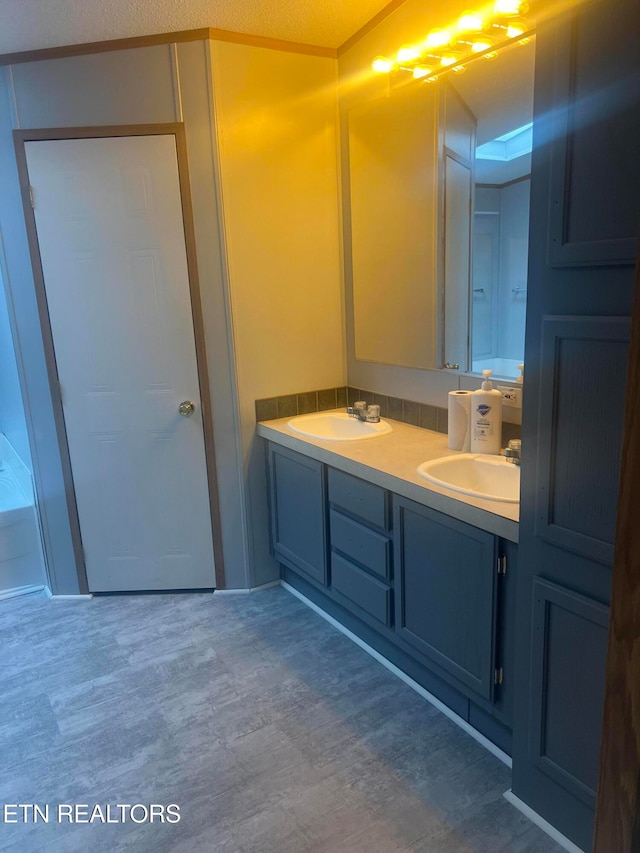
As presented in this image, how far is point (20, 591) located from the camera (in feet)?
10.00

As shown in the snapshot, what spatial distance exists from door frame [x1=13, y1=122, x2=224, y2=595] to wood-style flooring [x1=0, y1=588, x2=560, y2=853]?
40 cm

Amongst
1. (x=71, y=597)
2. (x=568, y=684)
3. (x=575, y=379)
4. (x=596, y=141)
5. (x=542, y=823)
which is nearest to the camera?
(x=596, y=141)

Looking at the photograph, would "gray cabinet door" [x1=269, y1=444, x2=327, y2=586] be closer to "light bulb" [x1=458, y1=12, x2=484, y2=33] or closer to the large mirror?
the large mirror

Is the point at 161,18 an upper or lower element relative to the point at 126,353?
upper

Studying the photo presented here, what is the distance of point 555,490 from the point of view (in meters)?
1.43

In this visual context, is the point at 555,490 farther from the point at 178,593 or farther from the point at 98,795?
the point at 178,593

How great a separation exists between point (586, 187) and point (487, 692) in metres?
1.37

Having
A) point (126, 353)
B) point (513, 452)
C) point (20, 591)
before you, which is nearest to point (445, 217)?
point (513, 452)

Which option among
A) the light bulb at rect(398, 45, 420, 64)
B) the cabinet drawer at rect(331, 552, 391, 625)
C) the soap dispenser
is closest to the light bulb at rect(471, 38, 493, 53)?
the light bulb at rect(398, 45, 420, 64)

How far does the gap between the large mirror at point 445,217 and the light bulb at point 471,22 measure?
11cm

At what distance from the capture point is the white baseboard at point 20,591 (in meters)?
3.02

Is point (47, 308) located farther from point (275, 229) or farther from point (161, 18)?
point (161, 18)

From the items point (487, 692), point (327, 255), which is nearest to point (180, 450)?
point (327, 255)

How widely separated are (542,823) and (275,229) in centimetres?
235
